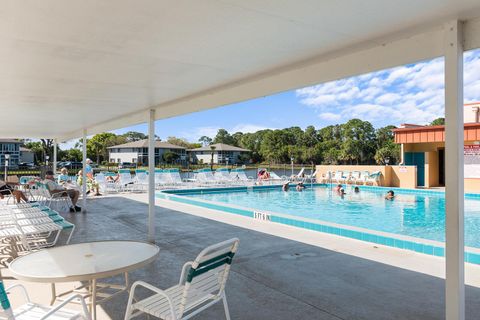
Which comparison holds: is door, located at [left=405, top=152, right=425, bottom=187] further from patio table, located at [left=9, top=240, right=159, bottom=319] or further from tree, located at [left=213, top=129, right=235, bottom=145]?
tree, located at [left=213, top=129, right=235, bottom=145]

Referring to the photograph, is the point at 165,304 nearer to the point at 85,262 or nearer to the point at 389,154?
the point at 85,262

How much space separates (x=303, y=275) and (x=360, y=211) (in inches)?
305

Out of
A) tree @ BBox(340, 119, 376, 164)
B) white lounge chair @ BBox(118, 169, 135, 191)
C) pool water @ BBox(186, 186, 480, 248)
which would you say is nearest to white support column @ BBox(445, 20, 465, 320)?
pool water @ BBox(186, 186, 480, 248)

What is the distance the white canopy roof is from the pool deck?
6.70ft

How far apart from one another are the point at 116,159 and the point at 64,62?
134 ft

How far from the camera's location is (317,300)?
331cm

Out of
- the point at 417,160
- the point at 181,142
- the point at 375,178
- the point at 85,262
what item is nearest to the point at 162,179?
the point at 375,178

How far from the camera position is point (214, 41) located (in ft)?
9.48

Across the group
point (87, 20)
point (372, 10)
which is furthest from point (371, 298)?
point (87, 20)

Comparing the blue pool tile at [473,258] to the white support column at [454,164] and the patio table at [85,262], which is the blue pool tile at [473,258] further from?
the patio table at [85,262]

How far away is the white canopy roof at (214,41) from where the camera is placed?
2.26 meters

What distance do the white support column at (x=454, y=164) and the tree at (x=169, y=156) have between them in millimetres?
40464

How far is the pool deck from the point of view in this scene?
3102 mm

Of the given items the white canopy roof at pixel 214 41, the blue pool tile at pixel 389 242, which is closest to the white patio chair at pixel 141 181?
the white canopy roof at pixel 214 41
